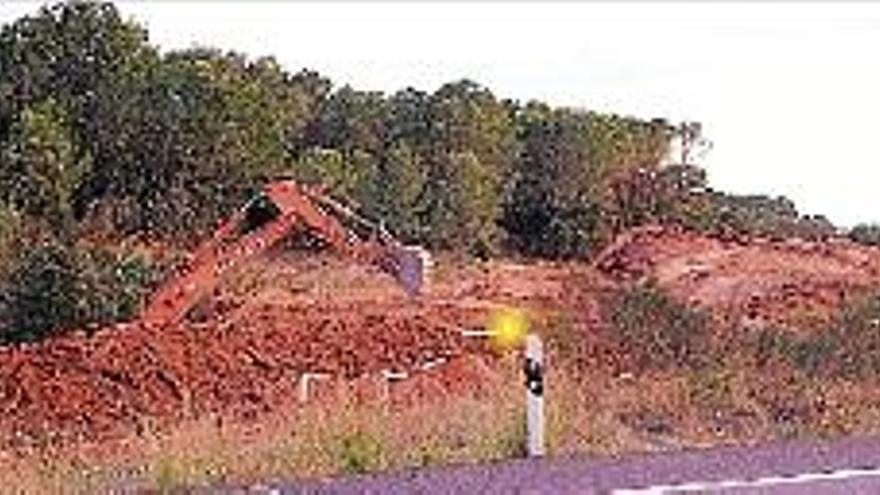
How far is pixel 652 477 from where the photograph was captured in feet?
34.1

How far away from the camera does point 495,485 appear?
33.4 ft

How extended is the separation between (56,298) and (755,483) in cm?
2805

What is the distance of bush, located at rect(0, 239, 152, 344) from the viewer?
36500mm

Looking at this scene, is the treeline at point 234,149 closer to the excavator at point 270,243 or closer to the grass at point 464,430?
the excavator at point 270,243

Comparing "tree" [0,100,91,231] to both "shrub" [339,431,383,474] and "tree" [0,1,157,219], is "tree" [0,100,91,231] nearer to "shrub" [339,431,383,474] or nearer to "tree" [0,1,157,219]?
"tree" [0,1,157,219]

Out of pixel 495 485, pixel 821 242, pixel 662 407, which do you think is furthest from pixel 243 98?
pixel 495 485

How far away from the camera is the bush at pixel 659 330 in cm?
2253

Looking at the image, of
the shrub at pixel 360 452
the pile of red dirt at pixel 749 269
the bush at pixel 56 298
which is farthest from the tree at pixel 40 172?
the shrub at pixel 360 452

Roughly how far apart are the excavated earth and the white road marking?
7.94 m

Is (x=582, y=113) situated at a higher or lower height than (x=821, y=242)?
higher

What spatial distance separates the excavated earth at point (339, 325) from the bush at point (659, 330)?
5.89 ft

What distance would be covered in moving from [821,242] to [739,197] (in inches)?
1112

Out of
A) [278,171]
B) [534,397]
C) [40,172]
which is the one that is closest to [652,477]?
[534,397]

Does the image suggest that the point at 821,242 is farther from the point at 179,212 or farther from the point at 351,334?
the point at 351,334
